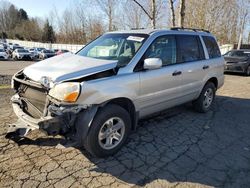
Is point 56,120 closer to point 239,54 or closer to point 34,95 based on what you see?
point 34,95

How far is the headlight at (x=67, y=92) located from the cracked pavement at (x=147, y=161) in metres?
0.99

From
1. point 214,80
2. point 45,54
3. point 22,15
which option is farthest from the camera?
point 22,15

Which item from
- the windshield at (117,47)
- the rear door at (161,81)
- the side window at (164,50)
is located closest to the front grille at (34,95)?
the windshield at (117,47)

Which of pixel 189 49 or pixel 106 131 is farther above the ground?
pixel 189 49

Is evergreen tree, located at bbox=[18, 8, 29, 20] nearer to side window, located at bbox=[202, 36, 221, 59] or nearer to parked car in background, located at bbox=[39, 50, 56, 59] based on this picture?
parked car in background, located at bbox=[39, 50, 56, 59]

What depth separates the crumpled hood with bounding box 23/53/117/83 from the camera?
327cm

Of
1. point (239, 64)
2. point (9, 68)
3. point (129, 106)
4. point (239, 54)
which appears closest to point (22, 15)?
point (9, 68)

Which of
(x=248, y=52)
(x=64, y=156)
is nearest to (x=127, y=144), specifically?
(x=64, y=156)

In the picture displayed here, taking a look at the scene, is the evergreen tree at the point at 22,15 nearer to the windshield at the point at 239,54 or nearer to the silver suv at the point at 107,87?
the windshield at the point at 239,54

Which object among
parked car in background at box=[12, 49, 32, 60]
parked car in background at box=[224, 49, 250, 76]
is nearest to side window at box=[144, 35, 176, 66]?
parked car in background at box=[224, 49, 250, 76]

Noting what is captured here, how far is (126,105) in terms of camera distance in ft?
12.7

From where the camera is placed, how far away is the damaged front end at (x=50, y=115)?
307 cm

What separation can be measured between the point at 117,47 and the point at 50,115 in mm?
1790

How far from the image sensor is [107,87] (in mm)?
3359
